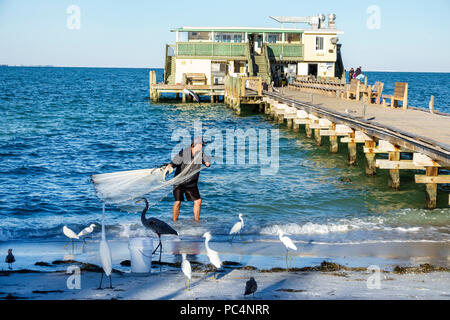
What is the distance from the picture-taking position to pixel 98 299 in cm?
804

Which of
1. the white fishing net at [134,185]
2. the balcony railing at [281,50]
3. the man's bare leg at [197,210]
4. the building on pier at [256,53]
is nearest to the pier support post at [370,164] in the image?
the man's bare leg at [197,210]

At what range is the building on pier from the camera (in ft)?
172

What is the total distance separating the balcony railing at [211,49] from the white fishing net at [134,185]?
40.3 meters

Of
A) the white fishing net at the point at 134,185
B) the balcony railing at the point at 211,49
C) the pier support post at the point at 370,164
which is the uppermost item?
the balcony railing at the point at 211,49

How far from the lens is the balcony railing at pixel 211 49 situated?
52406 mm

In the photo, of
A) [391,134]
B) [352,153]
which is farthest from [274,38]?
[391,134]

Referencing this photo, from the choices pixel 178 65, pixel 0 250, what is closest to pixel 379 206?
pixel 0 250

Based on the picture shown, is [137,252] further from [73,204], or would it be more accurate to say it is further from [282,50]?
[282,50]

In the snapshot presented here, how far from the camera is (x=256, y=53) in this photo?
179 feet

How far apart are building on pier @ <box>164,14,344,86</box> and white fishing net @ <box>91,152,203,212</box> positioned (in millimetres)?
38217

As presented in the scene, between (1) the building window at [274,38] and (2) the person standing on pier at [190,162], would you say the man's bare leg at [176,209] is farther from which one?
(1) the building window at [274,38]

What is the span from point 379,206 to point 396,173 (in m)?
2.11

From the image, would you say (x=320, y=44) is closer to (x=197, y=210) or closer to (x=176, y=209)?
(x=197, y=210)

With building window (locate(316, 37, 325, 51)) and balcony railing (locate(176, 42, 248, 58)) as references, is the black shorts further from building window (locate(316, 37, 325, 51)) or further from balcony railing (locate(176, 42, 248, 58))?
building window (locate(316, 37, 325, 51))
